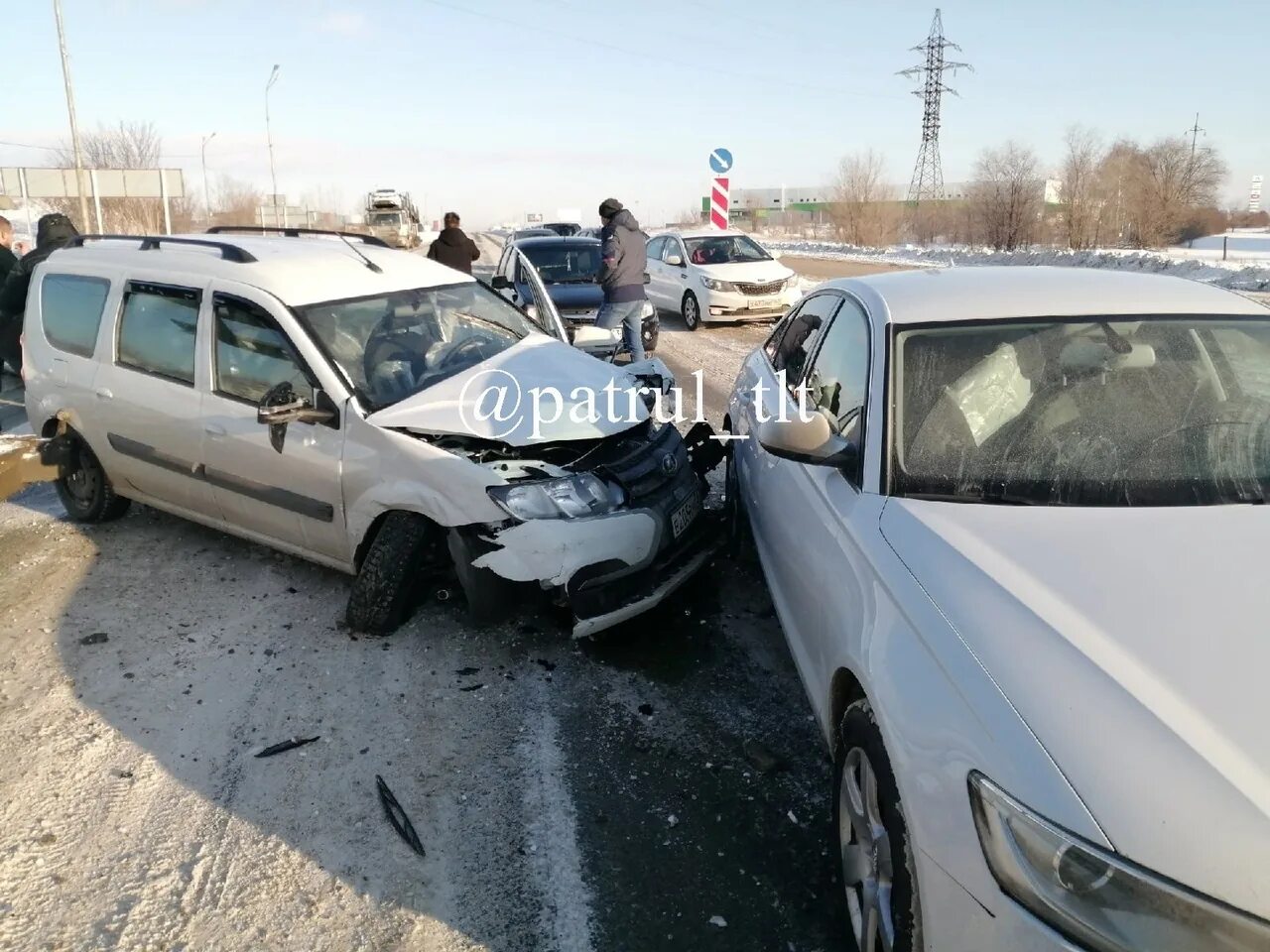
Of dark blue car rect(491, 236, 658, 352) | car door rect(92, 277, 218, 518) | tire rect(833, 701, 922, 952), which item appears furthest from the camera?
dark blue car rect(491, 236, 658, 352)

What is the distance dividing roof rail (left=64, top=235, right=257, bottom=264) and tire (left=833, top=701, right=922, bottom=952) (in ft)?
13.0

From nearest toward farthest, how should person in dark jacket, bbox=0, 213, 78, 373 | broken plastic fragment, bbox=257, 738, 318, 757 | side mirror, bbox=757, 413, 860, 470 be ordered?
side mirror, bbox=757, 413, 860, 470
broken plastic fragment, bbox=257, 738, 318, 757
person in dark jacket, bbox=0, 213, 78, 373

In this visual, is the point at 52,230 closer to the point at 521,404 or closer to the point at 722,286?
the point at 521,404

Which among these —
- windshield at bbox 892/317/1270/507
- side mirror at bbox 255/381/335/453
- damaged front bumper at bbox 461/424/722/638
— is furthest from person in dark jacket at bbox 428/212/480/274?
windshield at bbox 892/317/1270/507

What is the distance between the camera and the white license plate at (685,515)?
4.21m

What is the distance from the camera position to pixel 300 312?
446 centimetres

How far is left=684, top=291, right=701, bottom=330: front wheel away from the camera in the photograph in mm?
14680

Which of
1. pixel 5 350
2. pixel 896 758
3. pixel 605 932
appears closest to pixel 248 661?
pixel 605 932

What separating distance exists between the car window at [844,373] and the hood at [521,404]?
1.02m

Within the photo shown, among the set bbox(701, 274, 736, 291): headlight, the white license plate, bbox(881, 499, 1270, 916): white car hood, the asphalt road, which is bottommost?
the asphalt road

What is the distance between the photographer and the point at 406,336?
15.7 feet

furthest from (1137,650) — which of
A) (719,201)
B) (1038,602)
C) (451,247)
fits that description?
(719,201)

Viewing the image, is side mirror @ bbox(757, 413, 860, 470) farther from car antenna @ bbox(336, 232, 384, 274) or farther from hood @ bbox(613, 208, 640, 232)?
hood @ bbox(613, 208, 640, 232)

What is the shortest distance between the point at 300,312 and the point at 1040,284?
10.8 ft
